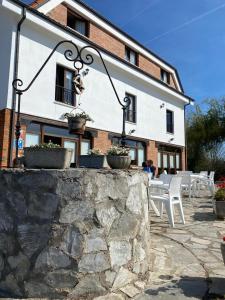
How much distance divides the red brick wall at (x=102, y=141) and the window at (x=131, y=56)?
5710 millimetres

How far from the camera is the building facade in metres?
10.6

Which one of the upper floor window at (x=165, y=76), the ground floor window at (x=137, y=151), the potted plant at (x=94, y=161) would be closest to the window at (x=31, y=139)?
the ground floor window at (x=137, y=151)

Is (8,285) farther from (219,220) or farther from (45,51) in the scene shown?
(45,51)

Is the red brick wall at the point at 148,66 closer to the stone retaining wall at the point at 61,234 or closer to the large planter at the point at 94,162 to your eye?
the large planter at the point at 94,162

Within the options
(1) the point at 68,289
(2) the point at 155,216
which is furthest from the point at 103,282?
(2) the point at 155,216

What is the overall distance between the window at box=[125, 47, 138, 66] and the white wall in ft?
5.87

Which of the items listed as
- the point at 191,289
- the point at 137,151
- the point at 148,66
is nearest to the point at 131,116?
the point at 137,151

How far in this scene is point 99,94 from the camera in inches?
556

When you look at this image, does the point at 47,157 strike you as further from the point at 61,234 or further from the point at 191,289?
the point at 191,289

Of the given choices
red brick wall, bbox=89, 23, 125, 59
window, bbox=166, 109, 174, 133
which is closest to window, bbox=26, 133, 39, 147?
red brick wall, bbox=89, 23, 125, 59

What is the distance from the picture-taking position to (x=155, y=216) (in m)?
7.09

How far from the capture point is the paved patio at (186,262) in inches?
120

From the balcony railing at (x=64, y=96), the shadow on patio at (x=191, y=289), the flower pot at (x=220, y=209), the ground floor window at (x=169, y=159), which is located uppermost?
the balcony railing at (x=64, y=96)

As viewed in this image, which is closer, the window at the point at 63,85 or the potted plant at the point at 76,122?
the potted plant at the point at 76,122
